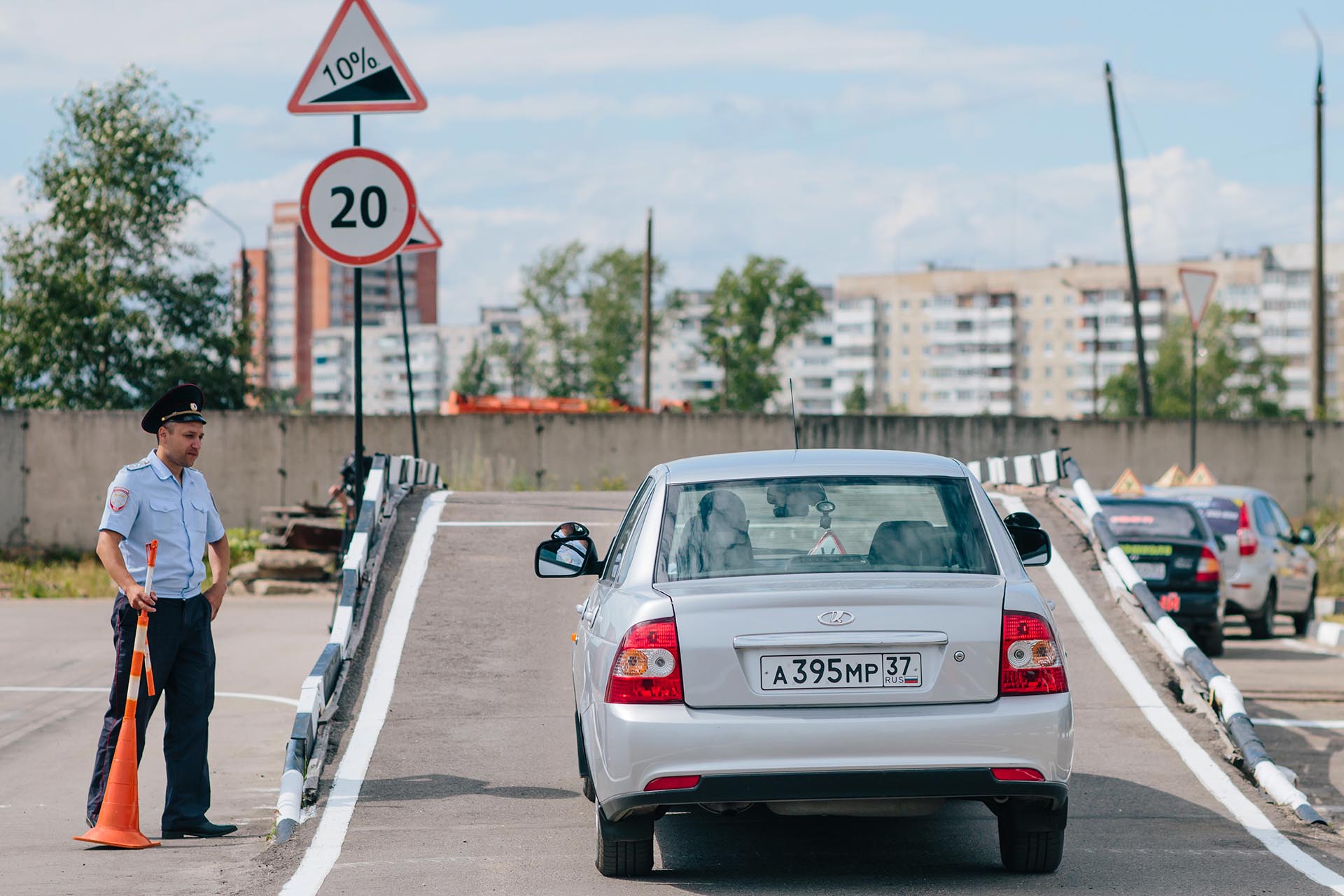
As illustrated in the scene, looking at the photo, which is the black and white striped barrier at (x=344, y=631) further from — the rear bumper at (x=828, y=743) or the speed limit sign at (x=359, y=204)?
the rear bumper at (x=828, y=743)

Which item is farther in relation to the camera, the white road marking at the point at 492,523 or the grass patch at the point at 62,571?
the grass patch at the point at 62,571

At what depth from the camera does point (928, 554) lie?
20.0 ft

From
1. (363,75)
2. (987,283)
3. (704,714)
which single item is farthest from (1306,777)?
(987,283)

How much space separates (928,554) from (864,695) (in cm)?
73

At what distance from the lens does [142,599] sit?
7.12 metres

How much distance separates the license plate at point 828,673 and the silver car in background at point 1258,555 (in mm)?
12603

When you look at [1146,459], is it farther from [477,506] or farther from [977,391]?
[977,391]

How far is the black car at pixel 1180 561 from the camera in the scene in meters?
15.4

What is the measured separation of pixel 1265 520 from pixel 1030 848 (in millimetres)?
13645

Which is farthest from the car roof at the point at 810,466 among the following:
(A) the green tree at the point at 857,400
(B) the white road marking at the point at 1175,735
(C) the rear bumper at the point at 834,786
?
(A) the green tree at the point at 857,400

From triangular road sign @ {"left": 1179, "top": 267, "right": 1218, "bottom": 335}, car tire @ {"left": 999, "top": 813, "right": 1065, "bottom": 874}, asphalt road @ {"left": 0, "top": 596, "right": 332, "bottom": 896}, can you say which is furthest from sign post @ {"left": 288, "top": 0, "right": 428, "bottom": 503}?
triangular road sign @ {"left": 1179, "top": 267, "right": 1218, "bottom": 335}

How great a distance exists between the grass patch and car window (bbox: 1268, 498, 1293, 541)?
1316 centimetres

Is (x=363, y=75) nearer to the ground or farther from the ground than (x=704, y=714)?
farther from the ground

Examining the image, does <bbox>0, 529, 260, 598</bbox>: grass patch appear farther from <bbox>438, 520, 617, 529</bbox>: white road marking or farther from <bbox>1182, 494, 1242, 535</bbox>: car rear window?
<bbox>1182, 494, 1242, 535</bbox>: car rear window
